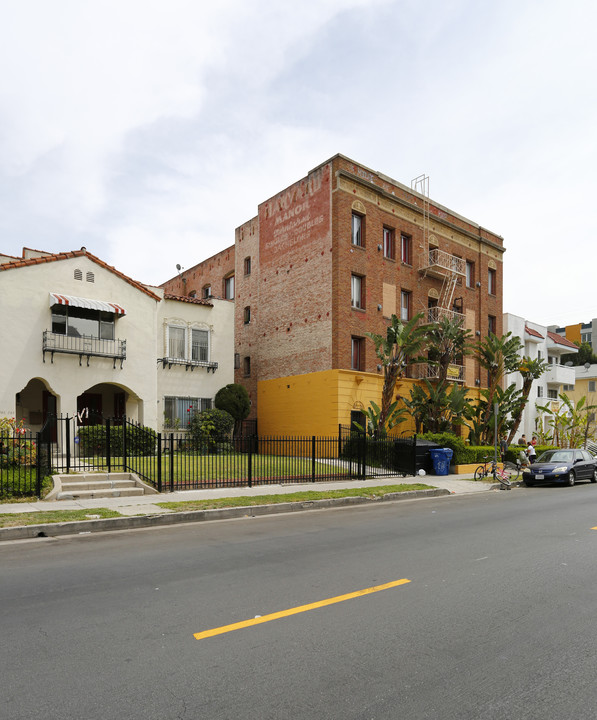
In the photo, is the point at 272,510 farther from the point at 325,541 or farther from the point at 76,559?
the point at 76,559

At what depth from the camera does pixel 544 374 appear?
50844mm

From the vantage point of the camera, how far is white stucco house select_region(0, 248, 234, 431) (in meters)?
21.2

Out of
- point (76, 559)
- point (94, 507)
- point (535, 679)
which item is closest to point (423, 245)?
point (94, 507)

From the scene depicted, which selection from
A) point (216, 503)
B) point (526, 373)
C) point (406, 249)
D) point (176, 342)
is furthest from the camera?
point (406, 249)

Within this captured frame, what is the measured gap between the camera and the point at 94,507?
11.8 metres

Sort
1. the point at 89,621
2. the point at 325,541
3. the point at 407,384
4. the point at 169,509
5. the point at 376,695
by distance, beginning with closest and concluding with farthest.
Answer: the point at 376,695 → the point at 89,621 → the point at 325,541 → the point at 169,509 → the point at 407,384

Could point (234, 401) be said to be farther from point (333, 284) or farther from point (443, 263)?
point (443, 263)

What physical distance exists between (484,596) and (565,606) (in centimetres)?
76

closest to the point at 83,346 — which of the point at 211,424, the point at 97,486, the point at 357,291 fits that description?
the point at 211,424

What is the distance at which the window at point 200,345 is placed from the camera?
27.6 m

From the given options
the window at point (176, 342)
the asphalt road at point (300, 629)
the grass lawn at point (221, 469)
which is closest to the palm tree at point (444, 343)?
the grass lawn at point (221, 469)

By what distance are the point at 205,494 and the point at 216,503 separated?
164 centimetres

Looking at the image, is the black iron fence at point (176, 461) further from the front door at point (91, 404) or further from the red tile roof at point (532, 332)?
the red tile roof at point (532, 332)

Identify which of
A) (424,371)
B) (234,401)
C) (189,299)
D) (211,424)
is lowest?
(211,424)
